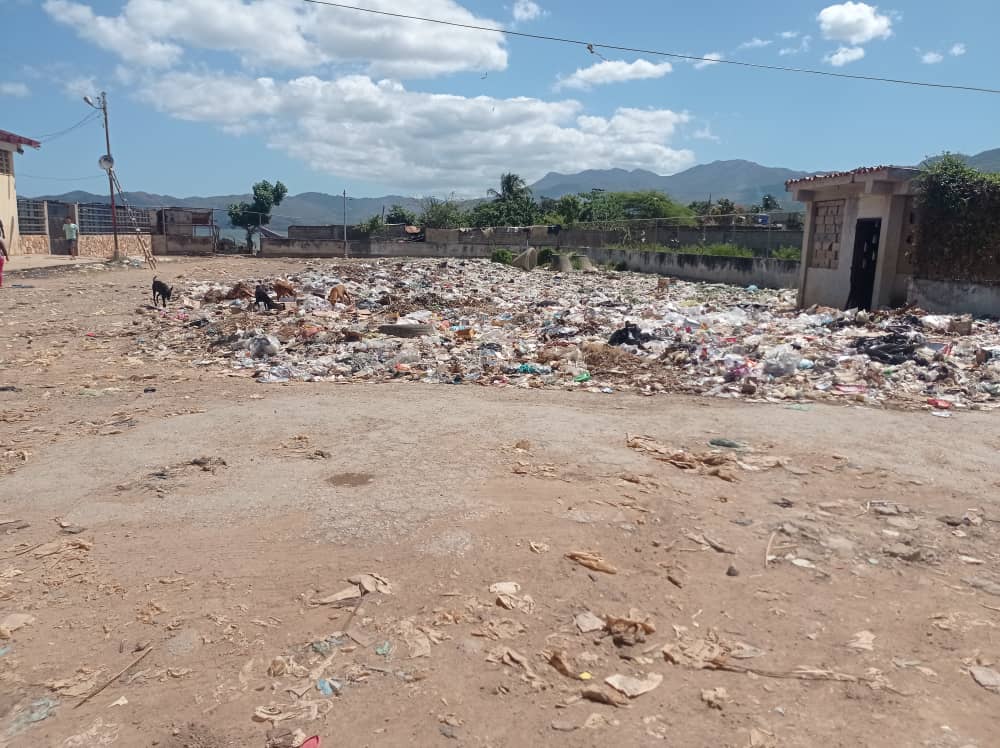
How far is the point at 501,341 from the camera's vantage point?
9430 mm

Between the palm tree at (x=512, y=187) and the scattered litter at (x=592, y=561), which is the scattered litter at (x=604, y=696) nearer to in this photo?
the scattered litter at (x=592, y=561)

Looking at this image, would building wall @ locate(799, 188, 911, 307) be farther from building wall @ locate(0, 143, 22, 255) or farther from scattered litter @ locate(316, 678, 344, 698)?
building wall @ locate(0, 143, 22, 255)

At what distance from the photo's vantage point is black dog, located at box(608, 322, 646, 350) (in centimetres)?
897

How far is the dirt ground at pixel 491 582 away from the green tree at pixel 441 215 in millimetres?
30292

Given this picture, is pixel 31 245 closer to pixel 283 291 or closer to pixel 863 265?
pixel 283 291

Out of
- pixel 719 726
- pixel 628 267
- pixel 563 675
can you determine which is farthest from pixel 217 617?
pixel 628 267

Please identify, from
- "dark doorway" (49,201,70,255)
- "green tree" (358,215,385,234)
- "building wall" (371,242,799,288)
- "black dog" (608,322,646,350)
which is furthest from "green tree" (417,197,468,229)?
"black dog" (608,322,646,350)

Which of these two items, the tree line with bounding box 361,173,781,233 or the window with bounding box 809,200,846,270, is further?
the tree line with bounding box 361,173,781,233

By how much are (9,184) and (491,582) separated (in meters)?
24.8

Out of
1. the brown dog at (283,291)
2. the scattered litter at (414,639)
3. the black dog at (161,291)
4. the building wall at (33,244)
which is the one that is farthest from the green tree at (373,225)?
the scattered litter at (414,639)

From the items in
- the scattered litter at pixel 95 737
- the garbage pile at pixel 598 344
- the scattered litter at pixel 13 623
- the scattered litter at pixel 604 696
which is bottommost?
the scattered litter at pixel 95 737

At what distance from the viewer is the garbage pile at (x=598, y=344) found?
725 cm

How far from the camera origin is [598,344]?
28.9 ft

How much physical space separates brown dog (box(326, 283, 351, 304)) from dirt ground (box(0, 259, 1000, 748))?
721cm
